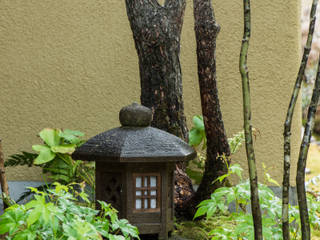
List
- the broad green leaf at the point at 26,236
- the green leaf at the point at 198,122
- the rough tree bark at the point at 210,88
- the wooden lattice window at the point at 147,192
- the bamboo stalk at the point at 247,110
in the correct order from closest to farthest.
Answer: the bamboo stalk at the point at 247,110, the broad green leaf at the point at 26,236, the wooden lattice window at the point at 147,192, the rough tree bark at the point at 210,88, the green leaf at the point at 198,122

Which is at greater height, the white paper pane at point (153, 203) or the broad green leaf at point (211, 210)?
the broad green leaf at point (211, 210)

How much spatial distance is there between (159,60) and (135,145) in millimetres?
1040

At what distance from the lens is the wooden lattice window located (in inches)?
111

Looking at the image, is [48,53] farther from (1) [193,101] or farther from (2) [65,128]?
(1) [193,101]

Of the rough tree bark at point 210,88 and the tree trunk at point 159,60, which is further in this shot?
the tree trunk at point 159,60

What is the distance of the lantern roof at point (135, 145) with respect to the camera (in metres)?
2.66

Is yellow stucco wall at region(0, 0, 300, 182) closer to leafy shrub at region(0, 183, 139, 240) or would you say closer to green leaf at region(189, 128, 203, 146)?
green leaf at region(189, 128, 203, 146)

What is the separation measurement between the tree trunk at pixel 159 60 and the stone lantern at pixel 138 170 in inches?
26.0

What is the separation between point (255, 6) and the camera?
4.50 m

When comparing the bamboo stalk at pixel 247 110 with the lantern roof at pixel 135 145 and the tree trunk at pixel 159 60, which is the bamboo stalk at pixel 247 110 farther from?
the tree trunk at pixel 159 60

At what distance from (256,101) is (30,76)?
91.2 inches

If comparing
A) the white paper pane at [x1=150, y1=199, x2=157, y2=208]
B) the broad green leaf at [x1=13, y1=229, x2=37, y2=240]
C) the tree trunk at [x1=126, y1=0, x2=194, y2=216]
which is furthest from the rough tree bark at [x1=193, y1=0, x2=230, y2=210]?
the broad green leaf at [x1=13, y1=229, x2=37, y2=240]

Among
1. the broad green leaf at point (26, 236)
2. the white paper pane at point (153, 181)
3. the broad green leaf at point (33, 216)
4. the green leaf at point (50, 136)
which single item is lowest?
the green leaf at point (50, 136)

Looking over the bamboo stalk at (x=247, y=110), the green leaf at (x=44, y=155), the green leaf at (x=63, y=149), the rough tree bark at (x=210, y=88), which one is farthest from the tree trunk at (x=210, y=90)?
the bamboo stalk at (x=247, y=110)
